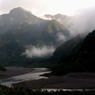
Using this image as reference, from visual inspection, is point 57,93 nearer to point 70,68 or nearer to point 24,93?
point 24,93

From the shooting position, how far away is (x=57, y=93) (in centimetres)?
7650

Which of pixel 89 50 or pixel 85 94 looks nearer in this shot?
pixel 85 94

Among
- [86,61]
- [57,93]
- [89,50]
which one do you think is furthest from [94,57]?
[57,93]

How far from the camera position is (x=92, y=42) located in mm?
193000

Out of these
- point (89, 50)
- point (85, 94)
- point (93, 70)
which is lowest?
point (85, 94)

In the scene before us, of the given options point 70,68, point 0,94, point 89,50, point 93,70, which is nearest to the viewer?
point 0,94

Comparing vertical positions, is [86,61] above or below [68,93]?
above

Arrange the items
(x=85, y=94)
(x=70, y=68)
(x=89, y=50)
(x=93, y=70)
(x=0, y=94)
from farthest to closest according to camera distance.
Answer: (x=89, y=50), (x=70, y=68), (x=93, y=70), (x=85, y=94), (x=0, y=94)

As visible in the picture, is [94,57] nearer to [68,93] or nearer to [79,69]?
[79,69]

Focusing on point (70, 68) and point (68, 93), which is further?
point (70, 68)

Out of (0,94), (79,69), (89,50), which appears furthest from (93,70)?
(0,94)

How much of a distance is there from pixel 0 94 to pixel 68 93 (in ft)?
59.3

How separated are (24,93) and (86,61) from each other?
3800 inches

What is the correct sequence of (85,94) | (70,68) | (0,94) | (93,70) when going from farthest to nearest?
1. (70,68)
2. (93,70)
3. (85,94)
4. (0,94)
